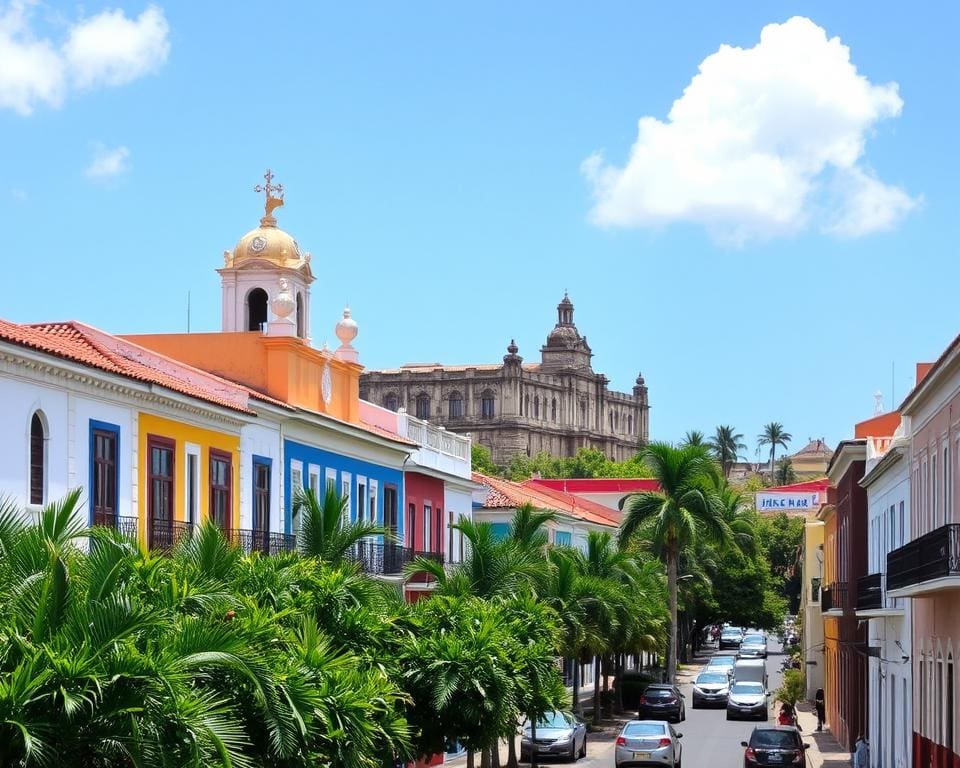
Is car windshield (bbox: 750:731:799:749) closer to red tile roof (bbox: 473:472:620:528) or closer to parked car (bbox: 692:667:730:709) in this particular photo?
red tile roof (bbox: 473:472:620:528)

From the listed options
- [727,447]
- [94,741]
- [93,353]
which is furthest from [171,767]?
[727,447]

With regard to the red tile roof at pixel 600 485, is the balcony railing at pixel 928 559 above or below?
below

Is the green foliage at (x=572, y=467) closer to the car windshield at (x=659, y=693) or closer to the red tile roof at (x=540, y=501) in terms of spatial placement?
the red tile roof at (x=540, y=501)

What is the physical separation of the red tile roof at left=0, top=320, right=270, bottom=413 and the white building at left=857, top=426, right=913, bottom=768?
12654 millimetres

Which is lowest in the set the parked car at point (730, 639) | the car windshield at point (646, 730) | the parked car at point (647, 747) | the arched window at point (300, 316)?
the parked car at point (730, 639)

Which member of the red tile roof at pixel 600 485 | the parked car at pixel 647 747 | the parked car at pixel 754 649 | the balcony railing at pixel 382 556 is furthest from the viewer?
the red tile roof at pixel 600 485

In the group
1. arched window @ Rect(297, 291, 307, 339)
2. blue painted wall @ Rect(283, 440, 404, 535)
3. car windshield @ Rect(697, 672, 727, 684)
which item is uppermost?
arched window @ Rect(297, 291, 307, 339)

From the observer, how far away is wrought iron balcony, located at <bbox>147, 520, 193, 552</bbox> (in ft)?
94.1

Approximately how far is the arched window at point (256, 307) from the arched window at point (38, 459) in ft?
55.8

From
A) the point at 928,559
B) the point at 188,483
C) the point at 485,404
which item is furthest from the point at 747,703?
the point at 485,404

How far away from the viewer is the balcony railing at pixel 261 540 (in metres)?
31.7

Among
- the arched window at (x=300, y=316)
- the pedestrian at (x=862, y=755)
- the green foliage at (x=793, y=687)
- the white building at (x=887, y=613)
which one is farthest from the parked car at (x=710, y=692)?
the arched window at (x=300, y=316)

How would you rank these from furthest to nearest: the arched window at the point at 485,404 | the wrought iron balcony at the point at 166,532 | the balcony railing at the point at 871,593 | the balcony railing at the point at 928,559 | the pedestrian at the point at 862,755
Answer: the arched window at the point at 485,404
the pedestrian at the point at 862,755
the balcony railing at the point at 871,593
the wrought iron balcony at the point at 166,532
the balcony railing at the point at 928,559

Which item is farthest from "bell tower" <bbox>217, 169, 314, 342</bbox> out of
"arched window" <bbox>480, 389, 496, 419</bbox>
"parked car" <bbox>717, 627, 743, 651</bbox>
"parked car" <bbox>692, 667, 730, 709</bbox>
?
"arched window" <bbox>480, 389, 496, 419</bbox>
